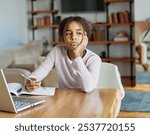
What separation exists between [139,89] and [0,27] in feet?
6.48

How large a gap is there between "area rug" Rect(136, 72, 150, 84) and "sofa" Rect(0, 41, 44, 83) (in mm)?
1436

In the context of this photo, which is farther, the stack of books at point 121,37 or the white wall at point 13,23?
the stack of books at point 121,37

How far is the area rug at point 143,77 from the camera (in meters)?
4.10

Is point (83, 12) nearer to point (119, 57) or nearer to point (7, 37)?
point (119, 57)

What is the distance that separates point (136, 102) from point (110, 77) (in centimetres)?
168

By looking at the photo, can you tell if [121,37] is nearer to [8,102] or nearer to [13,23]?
[13,23]

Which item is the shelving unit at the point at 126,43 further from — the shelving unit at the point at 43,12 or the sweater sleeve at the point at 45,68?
the sweater sleeve at the point at 45,68

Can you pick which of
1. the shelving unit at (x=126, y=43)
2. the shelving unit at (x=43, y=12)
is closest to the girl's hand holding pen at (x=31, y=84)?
the shelving unit at (x=126, y=43)

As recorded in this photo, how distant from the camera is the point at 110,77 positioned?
1688 mm

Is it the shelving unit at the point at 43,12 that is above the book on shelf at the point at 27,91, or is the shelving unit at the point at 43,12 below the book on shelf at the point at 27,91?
above

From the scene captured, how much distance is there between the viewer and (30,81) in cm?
137

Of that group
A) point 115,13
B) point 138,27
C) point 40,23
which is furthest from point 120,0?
point 40,23

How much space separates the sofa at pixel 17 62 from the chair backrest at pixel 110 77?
1083 mm

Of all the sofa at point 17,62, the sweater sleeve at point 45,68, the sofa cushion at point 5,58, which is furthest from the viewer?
the sofa cushion at point 5,58
